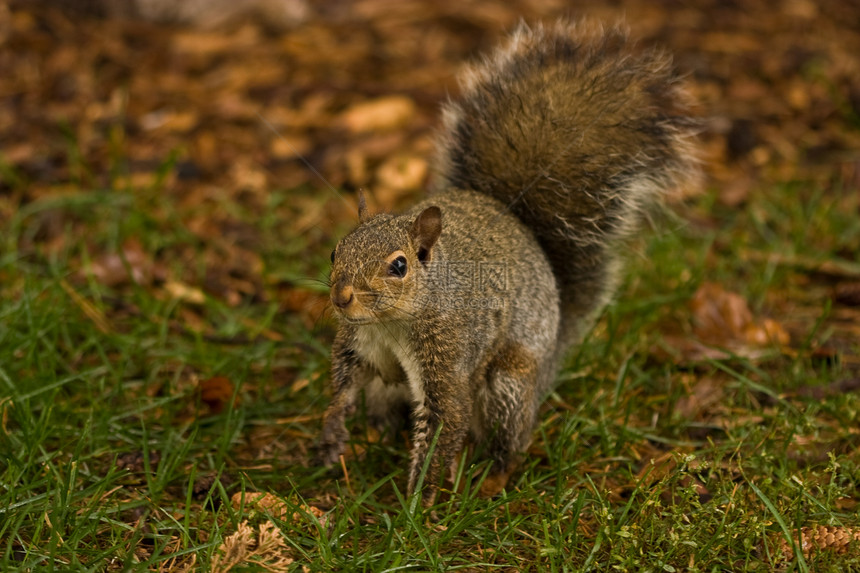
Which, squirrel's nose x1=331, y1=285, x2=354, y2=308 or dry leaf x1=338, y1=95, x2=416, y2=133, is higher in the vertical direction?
squirrel's nose x1=331, y1=285, x2=354, y2=308

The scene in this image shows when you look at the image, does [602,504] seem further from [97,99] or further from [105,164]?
[97,99]

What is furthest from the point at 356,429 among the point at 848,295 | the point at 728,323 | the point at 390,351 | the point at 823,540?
the point at 848,295

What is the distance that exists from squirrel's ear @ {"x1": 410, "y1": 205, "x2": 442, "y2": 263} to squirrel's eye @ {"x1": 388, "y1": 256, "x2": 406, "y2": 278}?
89 millimetres

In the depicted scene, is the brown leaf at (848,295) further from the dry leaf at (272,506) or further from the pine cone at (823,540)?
the dry leaf at (272,506)

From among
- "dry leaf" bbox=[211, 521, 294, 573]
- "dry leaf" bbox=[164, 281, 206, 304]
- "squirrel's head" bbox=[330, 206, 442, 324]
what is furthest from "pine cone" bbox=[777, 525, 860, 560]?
"dry leaf" bbox=[164, 281, 206, 304]

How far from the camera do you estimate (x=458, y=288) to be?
2523 mm

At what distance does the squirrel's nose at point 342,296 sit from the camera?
7.40 ft

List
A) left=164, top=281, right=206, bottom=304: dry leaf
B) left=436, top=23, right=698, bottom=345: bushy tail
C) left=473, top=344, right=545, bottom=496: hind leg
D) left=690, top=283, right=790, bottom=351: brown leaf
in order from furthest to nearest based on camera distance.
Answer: left=164, top=281, right=206, bottom=304: dry leaf < left=690, top=283, right=790, bottom=351: brown leaf < left=436, top=23, right=698, bottom=345: bushy tail < left=473, top=344, right=545, bottom=496: hind leg

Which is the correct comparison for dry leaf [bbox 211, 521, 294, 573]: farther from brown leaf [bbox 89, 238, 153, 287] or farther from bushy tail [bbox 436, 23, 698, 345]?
brown leaf [bbox 89, 238, 153, 287]

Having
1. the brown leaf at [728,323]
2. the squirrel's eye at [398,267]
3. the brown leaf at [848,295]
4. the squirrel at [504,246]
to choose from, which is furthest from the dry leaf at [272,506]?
the brown leaf at [848,295]

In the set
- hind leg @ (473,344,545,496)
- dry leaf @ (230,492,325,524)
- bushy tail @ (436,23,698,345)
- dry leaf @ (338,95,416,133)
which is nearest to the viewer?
dry leaf @ (230,492,325,524)

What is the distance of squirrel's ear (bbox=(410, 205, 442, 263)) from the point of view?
2357 millimetres

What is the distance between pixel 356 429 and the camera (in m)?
2.89

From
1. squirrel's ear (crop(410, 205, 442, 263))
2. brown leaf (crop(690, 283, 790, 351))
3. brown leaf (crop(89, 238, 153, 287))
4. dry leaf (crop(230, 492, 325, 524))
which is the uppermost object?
squirrel's ear (crop(410, 205, 442, 263))
